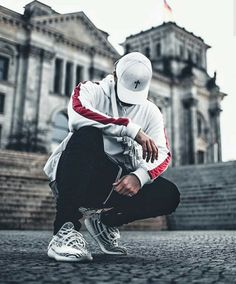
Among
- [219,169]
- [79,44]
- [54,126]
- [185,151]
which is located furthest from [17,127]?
[185,151]

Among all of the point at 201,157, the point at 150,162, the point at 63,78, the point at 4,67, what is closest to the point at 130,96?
the point at 150,162

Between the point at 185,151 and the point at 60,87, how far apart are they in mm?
14864

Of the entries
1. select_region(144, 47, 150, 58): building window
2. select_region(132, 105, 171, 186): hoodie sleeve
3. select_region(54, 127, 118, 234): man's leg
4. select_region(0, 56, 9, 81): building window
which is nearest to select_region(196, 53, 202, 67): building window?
select_region(144, 47, 150, 58): building window

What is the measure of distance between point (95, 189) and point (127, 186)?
1.11 ft

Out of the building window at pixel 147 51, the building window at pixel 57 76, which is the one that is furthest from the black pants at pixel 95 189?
the building window at pixel 147 51

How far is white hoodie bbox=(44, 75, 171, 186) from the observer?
2807mm

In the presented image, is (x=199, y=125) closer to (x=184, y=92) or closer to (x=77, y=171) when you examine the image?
(x=184, y=92)

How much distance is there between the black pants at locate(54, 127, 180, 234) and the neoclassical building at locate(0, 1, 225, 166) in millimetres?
22552

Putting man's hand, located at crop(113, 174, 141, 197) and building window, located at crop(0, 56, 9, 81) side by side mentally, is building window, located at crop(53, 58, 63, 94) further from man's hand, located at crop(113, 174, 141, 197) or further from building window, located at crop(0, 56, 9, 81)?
man's hand, located at crop(113, 174, 141, 197)

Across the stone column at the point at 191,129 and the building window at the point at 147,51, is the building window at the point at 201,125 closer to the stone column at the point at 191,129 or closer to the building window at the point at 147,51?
the stone column at the point at 191,129

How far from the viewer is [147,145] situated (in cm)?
279

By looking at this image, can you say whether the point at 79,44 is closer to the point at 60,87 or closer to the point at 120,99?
the point at 60,87

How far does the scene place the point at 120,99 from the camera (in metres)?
2.95

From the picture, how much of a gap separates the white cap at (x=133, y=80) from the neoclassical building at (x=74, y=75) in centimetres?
2270
